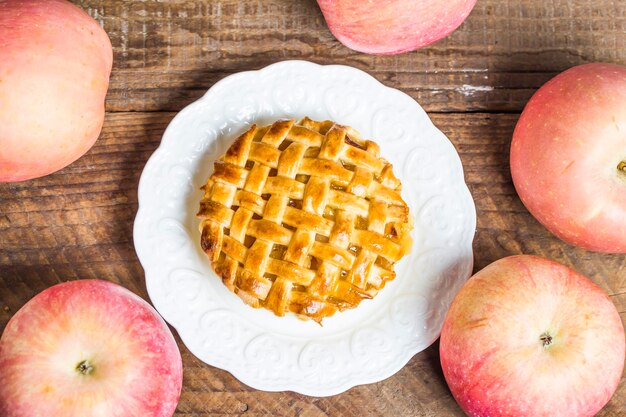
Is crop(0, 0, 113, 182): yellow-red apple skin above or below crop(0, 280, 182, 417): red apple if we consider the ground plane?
above

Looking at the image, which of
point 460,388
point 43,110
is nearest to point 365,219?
point 460,388

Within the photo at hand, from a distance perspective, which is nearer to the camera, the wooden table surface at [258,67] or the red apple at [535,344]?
the red apple at [535,344]

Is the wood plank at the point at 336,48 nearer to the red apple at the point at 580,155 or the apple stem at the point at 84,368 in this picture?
the red apple at the point at 580,155

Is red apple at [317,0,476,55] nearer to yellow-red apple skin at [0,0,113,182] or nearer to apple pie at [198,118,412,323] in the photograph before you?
apple pie at [198,118,412,323]

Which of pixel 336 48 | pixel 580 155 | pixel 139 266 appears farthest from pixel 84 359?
pixel 580 155

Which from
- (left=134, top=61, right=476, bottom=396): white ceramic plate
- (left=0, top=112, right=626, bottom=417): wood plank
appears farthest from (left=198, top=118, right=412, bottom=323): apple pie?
(left=0, top=112, right=626, bottom=417): wood plank

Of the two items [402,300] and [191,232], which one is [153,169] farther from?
[402,300]

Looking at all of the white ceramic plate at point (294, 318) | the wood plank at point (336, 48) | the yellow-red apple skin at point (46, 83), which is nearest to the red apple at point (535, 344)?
the white ceramic plate at point (294, 318)

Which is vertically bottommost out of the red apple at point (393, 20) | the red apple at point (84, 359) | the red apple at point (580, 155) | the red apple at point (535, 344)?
the red apple at point (84, 359)

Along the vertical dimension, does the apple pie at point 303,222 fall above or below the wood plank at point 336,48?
below
